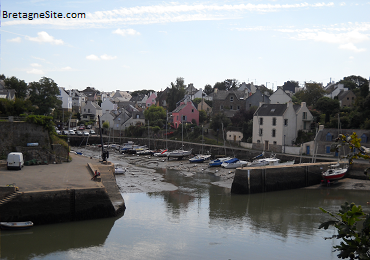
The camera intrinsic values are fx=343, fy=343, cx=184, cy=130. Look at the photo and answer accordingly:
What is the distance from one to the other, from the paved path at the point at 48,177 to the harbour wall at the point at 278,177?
12731 mm

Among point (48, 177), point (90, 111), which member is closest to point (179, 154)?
point (48, 177)

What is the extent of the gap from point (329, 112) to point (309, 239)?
116 feet

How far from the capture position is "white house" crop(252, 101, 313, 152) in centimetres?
4572

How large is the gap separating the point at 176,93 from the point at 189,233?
67.0 metres

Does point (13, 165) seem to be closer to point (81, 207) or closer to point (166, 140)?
point (81, 207)

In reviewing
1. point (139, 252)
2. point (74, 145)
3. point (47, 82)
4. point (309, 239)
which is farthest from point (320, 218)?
point (74, 145)

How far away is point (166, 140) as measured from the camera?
5988 centimetres

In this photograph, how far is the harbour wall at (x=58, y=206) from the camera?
60.9ft

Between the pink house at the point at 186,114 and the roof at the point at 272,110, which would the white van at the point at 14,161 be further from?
the pink house at the point at 186,114

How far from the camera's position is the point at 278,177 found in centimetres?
3155

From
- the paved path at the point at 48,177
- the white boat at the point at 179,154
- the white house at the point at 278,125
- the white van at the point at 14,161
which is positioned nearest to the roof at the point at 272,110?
the white house at the point at 278,125

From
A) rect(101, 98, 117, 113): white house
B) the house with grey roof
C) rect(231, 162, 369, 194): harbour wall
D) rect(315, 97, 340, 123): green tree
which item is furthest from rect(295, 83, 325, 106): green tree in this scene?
rect(101, 98, 117, 113): white house

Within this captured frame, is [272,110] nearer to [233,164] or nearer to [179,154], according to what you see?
[233,164]

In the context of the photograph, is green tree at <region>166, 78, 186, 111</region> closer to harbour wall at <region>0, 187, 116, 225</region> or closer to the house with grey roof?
the house with grey roof
